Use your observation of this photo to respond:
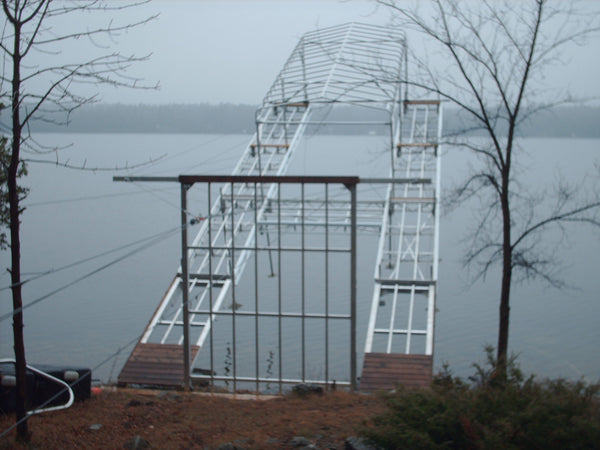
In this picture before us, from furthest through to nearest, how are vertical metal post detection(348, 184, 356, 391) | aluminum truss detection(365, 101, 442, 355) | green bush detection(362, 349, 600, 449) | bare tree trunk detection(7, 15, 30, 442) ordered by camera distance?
aluminum truss detection(365, 101, 442, 355) → vertical metal post detection(348, 184, 356, 391) → bare tree trunk detection(7, 15, 30, 442) → green bush detection(362, 349, 600, 449)

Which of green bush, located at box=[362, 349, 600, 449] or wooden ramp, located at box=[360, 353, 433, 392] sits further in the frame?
wooden ramp, located at box=[360, 353, 433, 392]

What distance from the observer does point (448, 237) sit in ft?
89.6

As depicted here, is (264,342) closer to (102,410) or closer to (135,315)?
(135,315)

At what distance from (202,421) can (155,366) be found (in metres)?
3.18

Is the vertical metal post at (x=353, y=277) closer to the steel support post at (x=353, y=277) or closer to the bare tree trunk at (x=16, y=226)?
the steel support post at (x=353, y=277)

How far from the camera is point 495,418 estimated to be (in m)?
4.56

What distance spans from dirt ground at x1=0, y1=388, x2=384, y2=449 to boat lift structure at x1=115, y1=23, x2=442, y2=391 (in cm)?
113

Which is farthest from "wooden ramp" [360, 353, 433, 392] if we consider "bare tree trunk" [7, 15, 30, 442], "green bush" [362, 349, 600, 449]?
"bare tree trunk" [7, 15, 30, 442]

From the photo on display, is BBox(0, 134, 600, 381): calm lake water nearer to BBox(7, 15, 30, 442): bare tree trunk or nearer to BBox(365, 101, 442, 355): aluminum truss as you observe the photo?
BBox(365, 101, 442, 355): aluminum truss

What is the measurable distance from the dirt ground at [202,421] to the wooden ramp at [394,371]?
1.40 meters

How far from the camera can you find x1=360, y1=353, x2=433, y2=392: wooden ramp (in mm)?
8828

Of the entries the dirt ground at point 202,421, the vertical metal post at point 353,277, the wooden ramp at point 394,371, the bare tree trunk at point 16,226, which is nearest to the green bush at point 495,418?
the dirt ground at point 202,421

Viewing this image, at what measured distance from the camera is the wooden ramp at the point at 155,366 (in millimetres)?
9023

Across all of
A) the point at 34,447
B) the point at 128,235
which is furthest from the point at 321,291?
the point at 34,447
